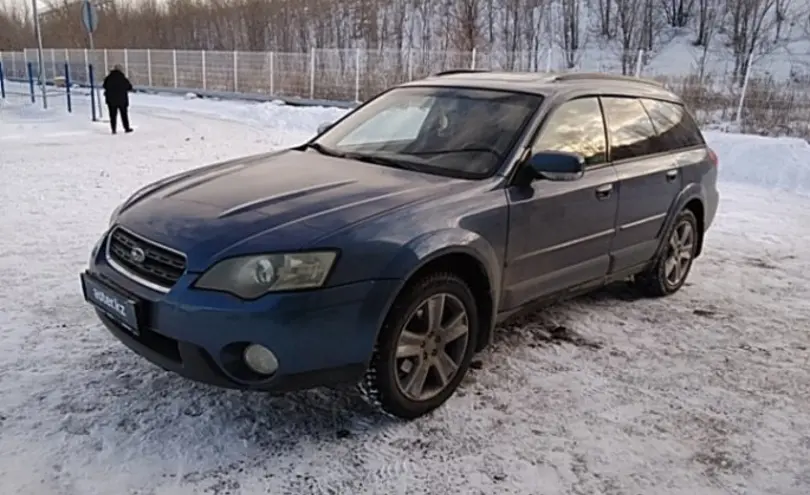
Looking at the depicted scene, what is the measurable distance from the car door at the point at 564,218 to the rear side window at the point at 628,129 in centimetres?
11

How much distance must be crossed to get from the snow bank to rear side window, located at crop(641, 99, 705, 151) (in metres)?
5.17

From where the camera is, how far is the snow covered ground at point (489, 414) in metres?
2.73

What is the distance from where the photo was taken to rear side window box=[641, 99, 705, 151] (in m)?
4.70

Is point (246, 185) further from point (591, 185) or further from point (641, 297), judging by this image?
point (641, 297)

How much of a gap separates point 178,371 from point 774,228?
257 inches

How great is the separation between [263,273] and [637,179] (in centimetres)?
260

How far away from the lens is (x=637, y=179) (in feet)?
14.0

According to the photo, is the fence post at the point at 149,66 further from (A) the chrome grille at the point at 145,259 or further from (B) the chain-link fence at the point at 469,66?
(A) the chrome grille at the point at 145,259

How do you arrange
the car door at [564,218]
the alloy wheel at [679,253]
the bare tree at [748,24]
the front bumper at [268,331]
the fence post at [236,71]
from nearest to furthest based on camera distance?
the front bumper at [268,331] < the car door at [564,218] < the alloy wheel at [679,253] < the fence post at [236,71] < the bare tree at [748,24]

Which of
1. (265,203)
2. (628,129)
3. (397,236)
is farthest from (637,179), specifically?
(265,203)

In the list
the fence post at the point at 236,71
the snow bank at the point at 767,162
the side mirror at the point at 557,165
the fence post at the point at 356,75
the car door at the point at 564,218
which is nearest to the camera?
the side mirror at the point at 557,165

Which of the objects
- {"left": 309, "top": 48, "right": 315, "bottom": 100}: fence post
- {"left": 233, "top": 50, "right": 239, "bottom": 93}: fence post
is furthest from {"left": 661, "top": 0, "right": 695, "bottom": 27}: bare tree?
{"left": 233, "top": 50, "right": 239, "bottom": 93}: fence post

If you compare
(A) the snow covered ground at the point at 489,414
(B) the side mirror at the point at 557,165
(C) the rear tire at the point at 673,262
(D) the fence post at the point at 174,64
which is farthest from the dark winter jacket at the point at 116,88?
Answer: (D) the fence post at the point at 174,64

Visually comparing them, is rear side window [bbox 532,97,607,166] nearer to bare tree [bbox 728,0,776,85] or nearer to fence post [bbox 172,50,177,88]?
bare tree [bbox 728,0,776,85]
